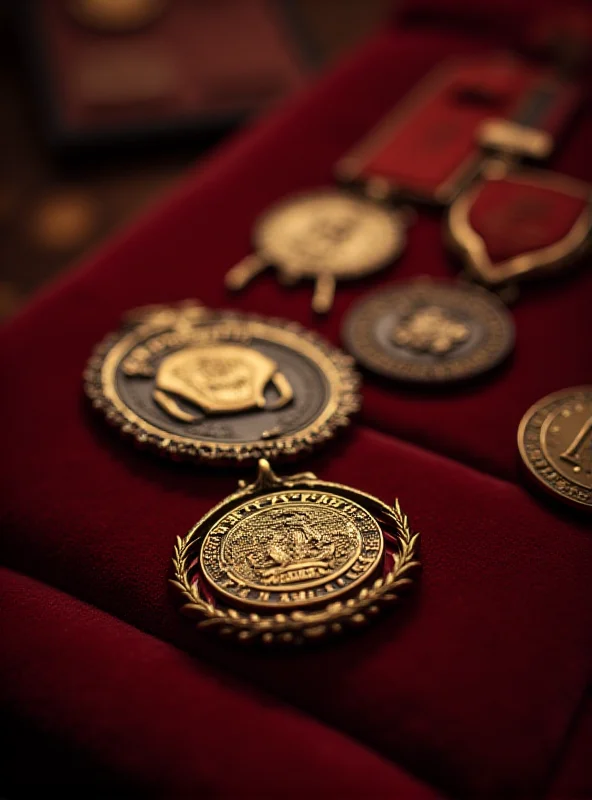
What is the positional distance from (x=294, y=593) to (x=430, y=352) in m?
0.61

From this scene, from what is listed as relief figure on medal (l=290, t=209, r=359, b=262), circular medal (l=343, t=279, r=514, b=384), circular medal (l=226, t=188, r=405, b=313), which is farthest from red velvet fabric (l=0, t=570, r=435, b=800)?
relief figure on medal (l=290, t=209, r=359, b=262)

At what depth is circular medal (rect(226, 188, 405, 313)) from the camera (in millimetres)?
1936

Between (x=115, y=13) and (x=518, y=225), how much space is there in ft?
A: 7.74

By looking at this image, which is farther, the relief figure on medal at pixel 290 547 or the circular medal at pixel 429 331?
the circular medal at pixel 429 331

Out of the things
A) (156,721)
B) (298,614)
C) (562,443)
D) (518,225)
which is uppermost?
(518,225)

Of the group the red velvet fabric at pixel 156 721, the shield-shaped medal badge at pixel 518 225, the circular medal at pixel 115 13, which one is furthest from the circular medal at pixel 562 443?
the circular medal at pixel 115 13

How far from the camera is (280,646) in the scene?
1.24m

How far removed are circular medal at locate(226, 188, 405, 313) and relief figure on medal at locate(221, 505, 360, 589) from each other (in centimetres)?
59

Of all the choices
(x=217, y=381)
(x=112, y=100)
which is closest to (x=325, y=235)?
(x=217, y=381)

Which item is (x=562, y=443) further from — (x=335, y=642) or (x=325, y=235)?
(x=325, y=235)

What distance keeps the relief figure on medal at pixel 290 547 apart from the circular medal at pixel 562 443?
0.32 meters

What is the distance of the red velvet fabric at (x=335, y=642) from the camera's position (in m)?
1.17

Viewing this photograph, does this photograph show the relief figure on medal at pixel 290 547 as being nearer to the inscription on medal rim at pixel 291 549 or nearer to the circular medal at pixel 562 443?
the inscription on medal rim at pixel 291 549

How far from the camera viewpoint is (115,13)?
371 centimetres
